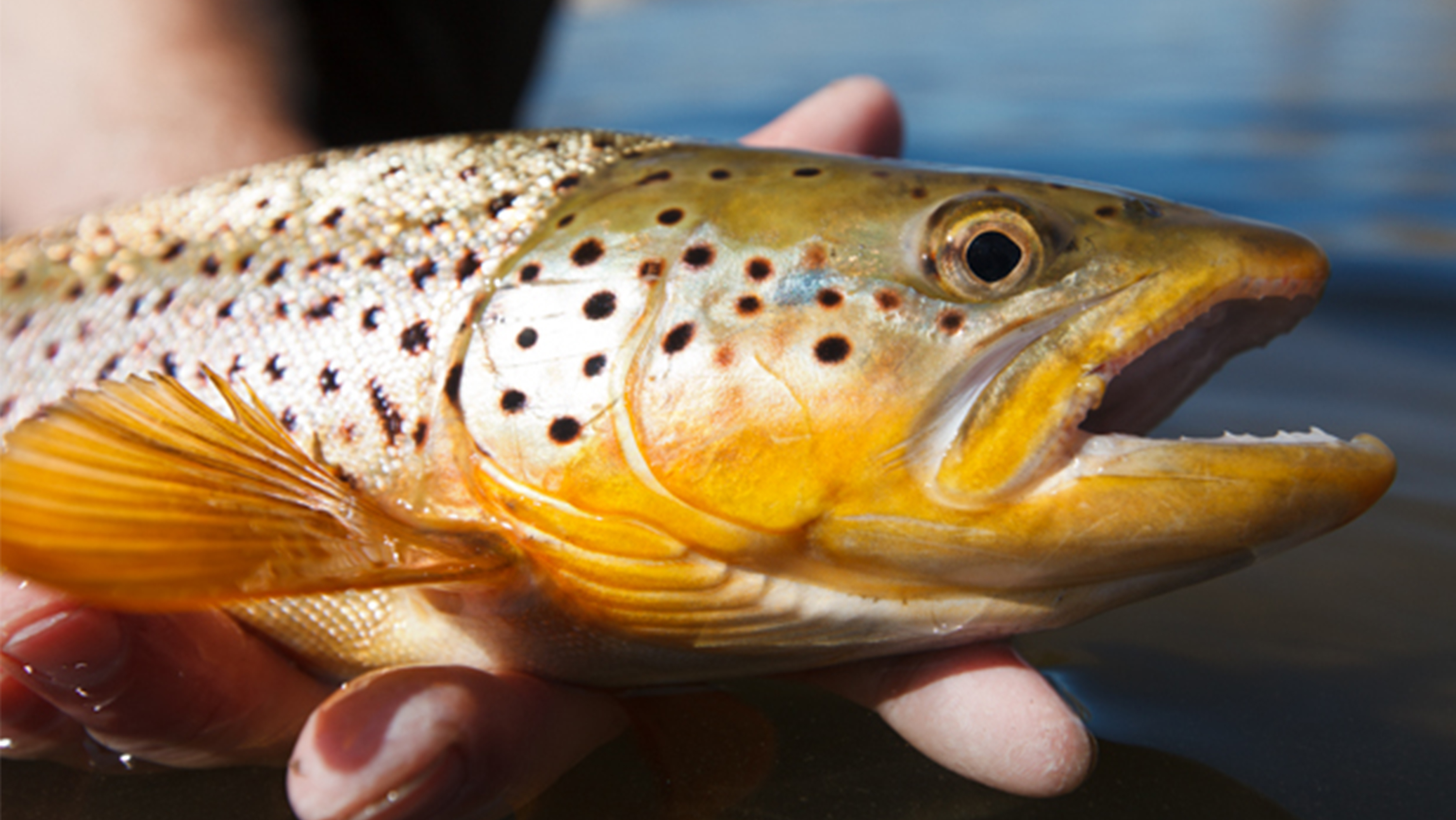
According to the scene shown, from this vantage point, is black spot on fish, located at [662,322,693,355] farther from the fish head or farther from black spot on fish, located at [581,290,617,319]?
black spot on fish, located at [581,290,617,319]

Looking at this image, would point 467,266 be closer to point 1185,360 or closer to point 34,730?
point 34,730

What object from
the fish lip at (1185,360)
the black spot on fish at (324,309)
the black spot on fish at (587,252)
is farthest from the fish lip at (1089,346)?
the black spot on fish at (324,309)

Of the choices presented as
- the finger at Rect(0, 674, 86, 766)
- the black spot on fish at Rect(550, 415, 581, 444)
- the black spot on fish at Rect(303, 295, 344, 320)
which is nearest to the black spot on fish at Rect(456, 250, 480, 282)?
the black spot on fish at Rect(303, 295, 344, 320)

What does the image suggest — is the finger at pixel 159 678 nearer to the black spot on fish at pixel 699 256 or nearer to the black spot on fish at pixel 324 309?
the black spot on fish at pixel 324 309

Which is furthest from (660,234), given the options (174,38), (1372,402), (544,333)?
(1372,402)

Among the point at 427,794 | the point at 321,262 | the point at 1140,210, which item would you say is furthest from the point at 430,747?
the point at 1140,210
